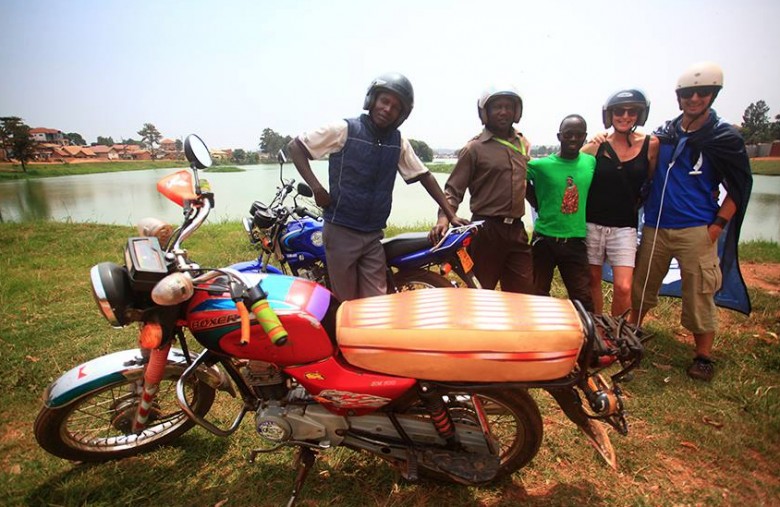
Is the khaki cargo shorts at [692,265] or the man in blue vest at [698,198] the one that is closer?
the man in blue vest at [698,198]

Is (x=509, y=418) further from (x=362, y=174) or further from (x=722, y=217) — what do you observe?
(x=722, y=217)

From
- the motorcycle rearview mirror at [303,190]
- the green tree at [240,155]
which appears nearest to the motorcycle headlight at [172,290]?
the motorcycle rearview mirror at [303,190]

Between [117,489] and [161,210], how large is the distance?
970 cm

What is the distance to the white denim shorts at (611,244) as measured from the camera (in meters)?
2.85

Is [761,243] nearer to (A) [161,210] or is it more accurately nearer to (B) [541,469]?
(B) [541,469]

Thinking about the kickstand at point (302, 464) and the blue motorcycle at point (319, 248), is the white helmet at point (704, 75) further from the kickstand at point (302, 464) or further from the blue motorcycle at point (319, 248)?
the kickstand at point (302, 464)

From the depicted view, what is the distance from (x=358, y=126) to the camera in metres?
2.44

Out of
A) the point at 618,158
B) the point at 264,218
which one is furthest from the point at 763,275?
the point at 264,218

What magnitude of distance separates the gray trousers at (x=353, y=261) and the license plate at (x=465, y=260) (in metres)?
0.64

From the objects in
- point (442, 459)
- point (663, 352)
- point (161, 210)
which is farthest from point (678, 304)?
point (161, 210)

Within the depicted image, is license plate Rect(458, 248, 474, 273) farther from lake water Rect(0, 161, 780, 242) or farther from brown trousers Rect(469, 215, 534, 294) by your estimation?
lake water Rect(0, 161, 780, 242)

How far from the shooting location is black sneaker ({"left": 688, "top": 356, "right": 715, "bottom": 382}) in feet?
9.02

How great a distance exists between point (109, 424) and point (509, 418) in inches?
87.5

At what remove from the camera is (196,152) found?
1735 mm
